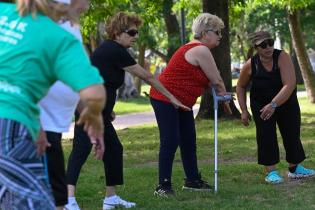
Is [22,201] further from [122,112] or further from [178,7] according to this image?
[122,112]

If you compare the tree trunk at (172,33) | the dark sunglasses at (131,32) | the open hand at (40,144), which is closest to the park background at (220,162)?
the dark sunglasses at (131,32)

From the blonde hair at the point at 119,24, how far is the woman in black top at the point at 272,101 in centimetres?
171

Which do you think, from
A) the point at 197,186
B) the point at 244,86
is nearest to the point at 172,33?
the point at 244,86

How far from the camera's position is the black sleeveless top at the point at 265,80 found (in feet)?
24.4

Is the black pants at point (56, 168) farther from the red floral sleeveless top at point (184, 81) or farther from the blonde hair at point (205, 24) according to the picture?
the blonde hair at point (205, 24)

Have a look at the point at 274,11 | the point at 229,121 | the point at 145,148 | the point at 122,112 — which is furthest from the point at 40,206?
the point at 274,11

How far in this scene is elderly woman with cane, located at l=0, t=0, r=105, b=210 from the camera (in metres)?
3.02

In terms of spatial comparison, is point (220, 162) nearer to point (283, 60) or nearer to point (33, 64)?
point (283, 60)

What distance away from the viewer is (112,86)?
20.0 feet

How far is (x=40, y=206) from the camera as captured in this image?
3127 mm

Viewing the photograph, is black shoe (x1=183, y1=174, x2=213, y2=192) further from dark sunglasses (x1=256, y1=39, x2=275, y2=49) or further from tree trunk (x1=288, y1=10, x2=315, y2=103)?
tree trunk (x1=288, y1=10, x2=315, y2=103)

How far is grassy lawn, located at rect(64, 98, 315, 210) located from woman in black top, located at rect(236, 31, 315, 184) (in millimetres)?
268

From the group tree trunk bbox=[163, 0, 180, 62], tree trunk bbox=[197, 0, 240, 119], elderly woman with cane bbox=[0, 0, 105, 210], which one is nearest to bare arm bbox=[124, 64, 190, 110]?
elderly woman with cane bbox=[0, 0, 105, 210]

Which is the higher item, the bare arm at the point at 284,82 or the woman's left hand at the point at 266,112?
the bare arm at the point at 284,82
